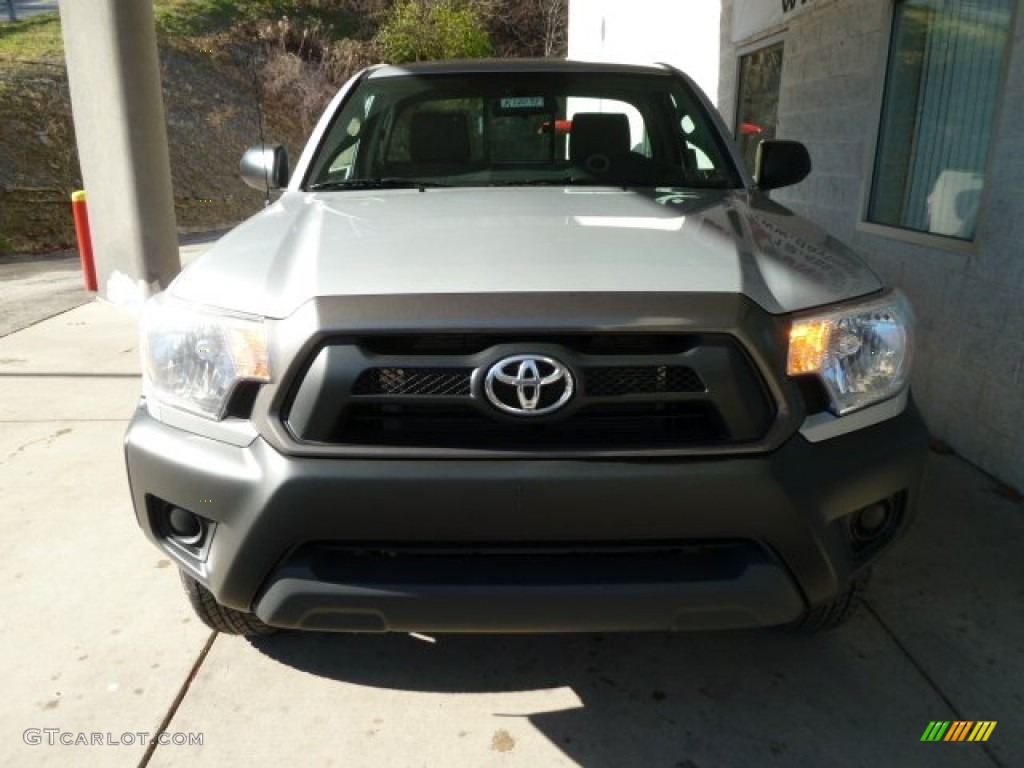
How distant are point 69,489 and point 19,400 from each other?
1.57 m

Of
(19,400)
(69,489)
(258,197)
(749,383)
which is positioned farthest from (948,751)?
(258,197)

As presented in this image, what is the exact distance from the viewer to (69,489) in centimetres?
370

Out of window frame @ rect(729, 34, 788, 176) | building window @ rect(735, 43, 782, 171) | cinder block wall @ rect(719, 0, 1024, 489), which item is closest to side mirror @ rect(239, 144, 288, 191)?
cinder block wall @ rect(719, 0, 1024, 489)

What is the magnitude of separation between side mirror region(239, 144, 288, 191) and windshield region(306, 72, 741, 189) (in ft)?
0.60

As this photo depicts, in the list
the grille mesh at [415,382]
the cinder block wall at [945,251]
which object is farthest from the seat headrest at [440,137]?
the cinder block wall at [945,251]

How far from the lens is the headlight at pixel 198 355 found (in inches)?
75.0

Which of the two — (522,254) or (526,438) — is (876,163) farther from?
(526,438)

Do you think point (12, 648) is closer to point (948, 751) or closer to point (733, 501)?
point (733, 501)

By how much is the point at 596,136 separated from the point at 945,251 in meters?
1.99

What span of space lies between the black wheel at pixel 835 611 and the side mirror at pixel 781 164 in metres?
1.56

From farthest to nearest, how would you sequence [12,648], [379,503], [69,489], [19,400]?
[19,400] → [69,489] → [12,648] → [379,503]

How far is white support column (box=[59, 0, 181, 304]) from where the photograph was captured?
6.94m

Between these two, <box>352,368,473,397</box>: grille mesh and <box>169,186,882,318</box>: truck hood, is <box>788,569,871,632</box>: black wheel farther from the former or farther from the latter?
<box>352,368,473,397</box>: grille mesh

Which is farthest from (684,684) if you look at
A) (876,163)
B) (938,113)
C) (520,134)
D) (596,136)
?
(876,163)
